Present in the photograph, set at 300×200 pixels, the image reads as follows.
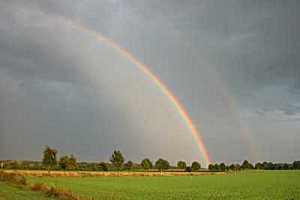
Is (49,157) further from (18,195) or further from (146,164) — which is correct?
(18,195)

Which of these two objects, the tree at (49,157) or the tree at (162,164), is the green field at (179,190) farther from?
the tree at (162,164)

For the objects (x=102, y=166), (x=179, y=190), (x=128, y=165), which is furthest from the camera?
(x=128, y=165)

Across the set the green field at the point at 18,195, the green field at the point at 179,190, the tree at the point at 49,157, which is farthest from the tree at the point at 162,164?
the green field at the point at 18,195

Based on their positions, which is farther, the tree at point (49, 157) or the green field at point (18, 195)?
the tree at point (49, 157)

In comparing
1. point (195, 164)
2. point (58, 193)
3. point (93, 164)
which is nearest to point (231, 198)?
point (58, 193)

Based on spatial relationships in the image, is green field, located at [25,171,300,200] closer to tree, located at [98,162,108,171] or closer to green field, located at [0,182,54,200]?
green field, located at [0,182,54,200]

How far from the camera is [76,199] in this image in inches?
950

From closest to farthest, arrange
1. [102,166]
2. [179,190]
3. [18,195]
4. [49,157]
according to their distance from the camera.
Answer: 1. [18,195]
2. [179,190]
3. [102,166]
4. [49,157]

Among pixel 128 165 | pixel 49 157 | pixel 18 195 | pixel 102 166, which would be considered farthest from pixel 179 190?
pixel 128 165

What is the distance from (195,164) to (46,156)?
8131 cm

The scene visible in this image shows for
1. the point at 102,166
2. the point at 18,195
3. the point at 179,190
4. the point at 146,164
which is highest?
the point at 18,195

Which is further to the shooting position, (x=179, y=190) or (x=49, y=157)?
(x=49, y=157)

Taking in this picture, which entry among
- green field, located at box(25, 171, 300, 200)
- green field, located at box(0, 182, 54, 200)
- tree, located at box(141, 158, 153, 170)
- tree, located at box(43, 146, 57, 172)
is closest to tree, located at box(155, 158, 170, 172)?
tree, located at box(141, 158, 153, 170)

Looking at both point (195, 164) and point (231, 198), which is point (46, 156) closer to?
point (195, 164)
